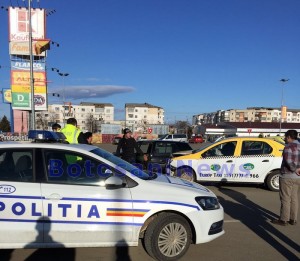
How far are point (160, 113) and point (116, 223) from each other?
14367 cm

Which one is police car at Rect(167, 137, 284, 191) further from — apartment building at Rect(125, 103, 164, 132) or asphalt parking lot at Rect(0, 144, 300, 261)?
apartment building at Rect(125, 103, 164, 132)

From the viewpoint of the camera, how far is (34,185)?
13.3ft

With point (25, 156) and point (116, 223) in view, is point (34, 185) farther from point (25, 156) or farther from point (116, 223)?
point (116, 223)

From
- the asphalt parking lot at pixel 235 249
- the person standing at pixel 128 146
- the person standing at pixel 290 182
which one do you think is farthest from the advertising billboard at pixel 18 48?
the person standing at pixel 290 182

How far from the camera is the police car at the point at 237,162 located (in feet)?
30.1

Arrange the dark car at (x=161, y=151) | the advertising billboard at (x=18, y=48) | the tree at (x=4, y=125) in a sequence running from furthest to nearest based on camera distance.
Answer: the tree at (x=4, y=125)
the advertising billboard at (x=18, y=48)
the dark car at (x=161, y=151)

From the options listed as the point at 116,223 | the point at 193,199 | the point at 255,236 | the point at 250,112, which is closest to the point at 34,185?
the point at 116,223

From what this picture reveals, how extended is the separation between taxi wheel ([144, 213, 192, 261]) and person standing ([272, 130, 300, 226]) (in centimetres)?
256

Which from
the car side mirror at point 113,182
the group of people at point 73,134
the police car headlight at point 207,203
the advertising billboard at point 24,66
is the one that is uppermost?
the advertising billboard at point 24,66

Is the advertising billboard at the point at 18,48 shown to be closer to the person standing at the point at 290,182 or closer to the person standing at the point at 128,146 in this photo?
the person standing at the point at 128,146

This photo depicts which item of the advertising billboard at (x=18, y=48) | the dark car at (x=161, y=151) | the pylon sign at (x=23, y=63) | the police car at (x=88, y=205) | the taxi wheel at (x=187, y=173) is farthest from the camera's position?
the advertising billboard at (x=18, y=48)

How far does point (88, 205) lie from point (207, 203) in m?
1.61

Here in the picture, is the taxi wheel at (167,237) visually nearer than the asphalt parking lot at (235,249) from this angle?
Yes

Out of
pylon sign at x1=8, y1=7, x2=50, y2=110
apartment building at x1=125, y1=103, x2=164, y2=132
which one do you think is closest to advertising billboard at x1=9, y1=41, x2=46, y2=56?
pylon sign at x1=8, y1=7, x2=50, y2=110
